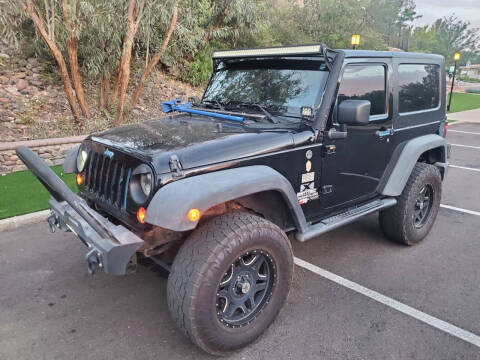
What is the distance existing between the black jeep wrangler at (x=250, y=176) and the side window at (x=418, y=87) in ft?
0.08

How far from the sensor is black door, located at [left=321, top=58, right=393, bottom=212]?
3.48m

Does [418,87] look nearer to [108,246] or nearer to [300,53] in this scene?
[300,53]

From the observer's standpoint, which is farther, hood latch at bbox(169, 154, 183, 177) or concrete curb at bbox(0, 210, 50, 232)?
concrete curb at bbox(0, 210, 50, 232)

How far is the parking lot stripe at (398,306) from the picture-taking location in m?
2.98

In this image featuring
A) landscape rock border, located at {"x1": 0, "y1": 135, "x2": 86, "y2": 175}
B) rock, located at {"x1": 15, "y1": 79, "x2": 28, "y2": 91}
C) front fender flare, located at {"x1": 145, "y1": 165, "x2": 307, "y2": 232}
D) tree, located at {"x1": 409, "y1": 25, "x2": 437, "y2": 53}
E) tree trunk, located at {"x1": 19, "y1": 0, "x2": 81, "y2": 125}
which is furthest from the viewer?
tree, located at {"x1": 409, "y1": 25, "x2": 437, "y2": 53}

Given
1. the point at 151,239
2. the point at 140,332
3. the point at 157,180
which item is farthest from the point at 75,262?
the point at 157,180

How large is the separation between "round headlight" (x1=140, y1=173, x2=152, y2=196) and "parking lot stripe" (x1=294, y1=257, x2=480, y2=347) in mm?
2015

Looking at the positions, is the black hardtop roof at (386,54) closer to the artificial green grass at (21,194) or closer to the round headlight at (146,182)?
the round headlight at (146,182)

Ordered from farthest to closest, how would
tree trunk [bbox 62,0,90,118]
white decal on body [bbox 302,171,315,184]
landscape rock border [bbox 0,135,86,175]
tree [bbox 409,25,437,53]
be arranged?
tree [bbox 409,25,437,53]
tree trunk [bbox 62,0,90,118]
landscape rock border [bbox 0,135,86,175]
white decal on body [bbox 302,171,315,184]

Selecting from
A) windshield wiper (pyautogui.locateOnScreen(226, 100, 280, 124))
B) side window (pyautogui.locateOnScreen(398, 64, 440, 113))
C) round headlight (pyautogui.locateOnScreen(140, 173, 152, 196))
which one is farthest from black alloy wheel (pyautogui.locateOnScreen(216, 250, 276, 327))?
side window (pyautogui.locateOnScreen(398, 64, 440, 113))

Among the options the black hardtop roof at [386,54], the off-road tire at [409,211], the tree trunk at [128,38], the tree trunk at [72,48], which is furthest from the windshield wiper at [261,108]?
the tree trunk at [72,48]

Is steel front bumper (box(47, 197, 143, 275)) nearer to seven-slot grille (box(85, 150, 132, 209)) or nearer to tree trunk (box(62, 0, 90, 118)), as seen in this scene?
seven-slot grille (box(85, 150, 132, 209))

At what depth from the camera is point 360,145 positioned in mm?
3688

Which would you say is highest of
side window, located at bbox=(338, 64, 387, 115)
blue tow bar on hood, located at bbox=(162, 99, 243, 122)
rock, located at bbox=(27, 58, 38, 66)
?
rock, located at bbox=(27, 58, 38, 66)
